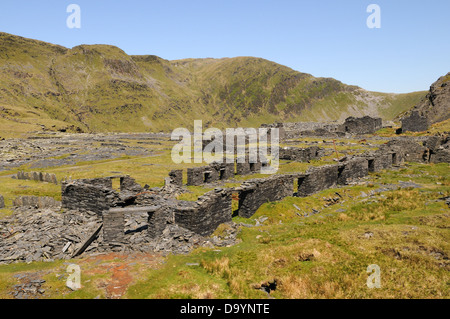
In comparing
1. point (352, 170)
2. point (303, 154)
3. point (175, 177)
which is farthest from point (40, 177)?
point (303, 154)

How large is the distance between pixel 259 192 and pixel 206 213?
21.5 ft

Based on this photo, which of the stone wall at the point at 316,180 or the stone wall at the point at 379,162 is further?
the stone wall at the point at 379,162

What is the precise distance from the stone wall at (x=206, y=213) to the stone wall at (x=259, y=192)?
2122 mm

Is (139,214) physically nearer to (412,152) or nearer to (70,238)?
(70,238)

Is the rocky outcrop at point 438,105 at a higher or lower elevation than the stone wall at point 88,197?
higher

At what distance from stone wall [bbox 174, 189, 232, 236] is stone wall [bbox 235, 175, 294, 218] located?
2.12 m

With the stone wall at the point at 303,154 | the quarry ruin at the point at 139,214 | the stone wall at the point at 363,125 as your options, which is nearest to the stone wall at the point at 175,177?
the quarry ruin at the point at 139,214

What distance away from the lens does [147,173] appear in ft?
144

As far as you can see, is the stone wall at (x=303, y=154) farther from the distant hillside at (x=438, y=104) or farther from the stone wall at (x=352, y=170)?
the distant hillside at (x=438, y=104)

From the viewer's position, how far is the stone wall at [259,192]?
2225 centimetres

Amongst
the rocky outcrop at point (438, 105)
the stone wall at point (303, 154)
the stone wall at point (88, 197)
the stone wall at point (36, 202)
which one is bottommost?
the stone wall at point (36, 202)

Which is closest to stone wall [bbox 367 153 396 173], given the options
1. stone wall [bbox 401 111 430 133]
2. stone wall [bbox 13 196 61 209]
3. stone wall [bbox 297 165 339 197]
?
stone wall [bbox 297 165 339 197]

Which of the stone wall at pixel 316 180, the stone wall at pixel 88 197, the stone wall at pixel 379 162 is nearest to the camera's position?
the stone wall at pixel 88 197

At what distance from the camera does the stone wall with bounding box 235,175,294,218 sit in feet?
73.0
